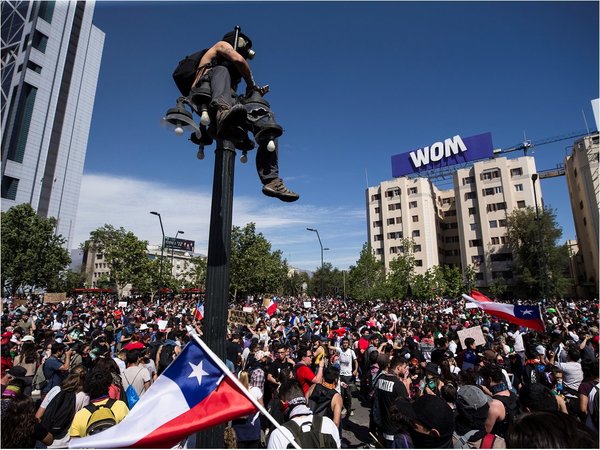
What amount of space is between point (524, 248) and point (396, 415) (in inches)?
2199

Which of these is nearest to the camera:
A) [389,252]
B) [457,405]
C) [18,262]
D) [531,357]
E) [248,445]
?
[457,405]

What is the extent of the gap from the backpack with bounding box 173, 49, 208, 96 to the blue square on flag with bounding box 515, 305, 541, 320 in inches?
409

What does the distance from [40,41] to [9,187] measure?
90.5 ft

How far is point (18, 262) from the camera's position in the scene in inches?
1606

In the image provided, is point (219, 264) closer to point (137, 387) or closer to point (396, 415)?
point (396, 415)

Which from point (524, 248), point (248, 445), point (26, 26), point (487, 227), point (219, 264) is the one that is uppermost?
point (26, 26)

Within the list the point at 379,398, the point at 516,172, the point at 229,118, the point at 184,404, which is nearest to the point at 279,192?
the point at 229,118

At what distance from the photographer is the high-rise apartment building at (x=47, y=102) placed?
56375 millimetres

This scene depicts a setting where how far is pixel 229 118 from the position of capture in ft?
9.45

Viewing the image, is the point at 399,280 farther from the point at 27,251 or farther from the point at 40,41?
the point at 40,41

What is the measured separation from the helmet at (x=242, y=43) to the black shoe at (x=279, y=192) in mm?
1544

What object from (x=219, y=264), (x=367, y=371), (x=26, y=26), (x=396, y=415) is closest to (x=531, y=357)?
(x=367, y=371)

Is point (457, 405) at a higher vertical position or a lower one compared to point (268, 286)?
lower

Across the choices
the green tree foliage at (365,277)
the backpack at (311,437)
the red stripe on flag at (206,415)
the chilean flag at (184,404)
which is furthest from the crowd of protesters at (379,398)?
the green tree foliage at (365,277)
